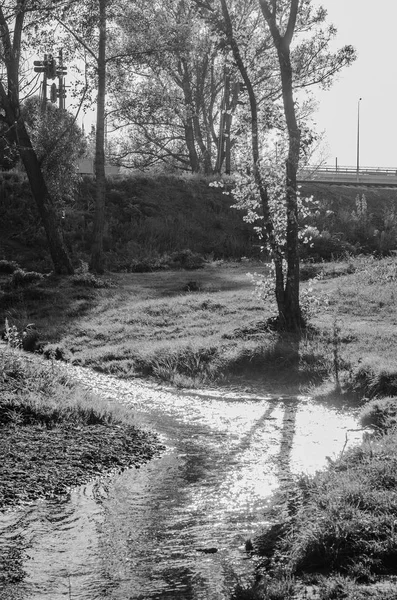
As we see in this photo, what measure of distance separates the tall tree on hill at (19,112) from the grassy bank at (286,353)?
5.07 ft

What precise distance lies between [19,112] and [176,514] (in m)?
19.0

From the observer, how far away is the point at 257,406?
12.7 meters

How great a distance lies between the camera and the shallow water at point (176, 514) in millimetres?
6289

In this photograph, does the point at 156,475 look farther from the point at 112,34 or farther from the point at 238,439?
the point at 112,34

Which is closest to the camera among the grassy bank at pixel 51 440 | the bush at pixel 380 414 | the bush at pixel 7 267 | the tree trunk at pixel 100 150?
the grassy bank at pixel 51 440

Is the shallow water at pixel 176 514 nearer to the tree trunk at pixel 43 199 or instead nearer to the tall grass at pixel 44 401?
the tall grass at pixel 44 401

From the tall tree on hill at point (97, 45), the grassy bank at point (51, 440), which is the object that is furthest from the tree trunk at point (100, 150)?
the grassy bank at point (51, 440)

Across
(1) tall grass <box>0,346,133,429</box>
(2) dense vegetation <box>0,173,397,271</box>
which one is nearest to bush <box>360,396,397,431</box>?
(1) tall grass <box>0,346,133,429</box>

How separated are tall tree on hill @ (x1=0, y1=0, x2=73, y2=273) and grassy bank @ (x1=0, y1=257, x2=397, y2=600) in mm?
1546

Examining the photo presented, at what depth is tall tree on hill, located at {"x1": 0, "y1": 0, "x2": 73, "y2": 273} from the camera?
24531 millimetres

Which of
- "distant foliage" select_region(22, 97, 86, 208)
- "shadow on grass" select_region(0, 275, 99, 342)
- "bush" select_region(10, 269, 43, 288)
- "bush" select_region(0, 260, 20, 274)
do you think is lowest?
"shadow on grass" select_region(0, 275, 99, 342)

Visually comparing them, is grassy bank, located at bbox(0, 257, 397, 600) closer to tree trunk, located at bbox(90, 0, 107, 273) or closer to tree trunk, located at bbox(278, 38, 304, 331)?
tree trunk, located at bbox(278, 38, 304, 331)

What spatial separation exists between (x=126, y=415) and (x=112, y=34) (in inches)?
714

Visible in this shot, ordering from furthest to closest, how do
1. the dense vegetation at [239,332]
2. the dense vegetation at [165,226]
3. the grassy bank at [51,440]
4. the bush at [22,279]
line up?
the dense vegetation at [165,226]
the bush at [22,279]
the grassy bank at [51,440]
the dense vegetation at [239,332]
